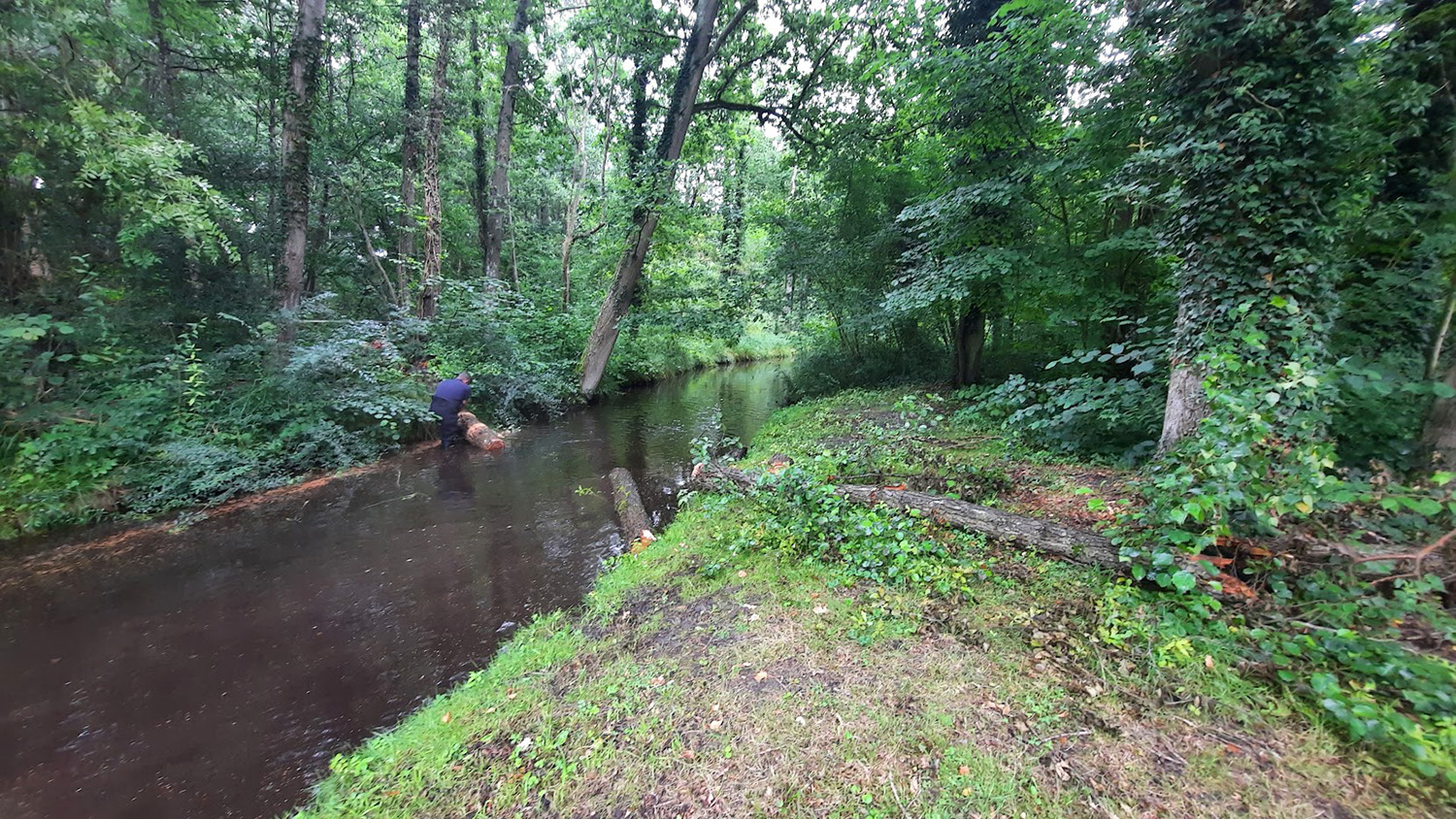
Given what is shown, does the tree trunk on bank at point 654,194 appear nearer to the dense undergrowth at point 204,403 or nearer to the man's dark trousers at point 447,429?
the dense undergrowth at point 204,403

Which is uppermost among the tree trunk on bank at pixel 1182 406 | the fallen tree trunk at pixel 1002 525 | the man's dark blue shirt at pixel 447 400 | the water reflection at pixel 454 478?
the tree trunk on bank at pixel 1182 406

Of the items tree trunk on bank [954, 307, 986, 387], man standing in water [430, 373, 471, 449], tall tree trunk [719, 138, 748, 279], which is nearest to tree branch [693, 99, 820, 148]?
tall tree trunk [719, 138, 748, 279]

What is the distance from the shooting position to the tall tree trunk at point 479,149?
13.6 metres

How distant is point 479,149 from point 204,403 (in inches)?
482

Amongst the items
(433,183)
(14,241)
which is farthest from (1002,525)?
(433,183)

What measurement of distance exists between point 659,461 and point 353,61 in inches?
476

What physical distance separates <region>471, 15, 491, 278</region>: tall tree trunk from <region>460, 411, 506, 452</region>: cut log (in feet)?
16.9

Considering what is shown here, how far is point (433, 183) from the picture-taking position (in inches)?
442

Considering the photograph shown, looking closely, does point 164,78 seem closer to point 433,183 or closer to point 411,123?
point 411,123

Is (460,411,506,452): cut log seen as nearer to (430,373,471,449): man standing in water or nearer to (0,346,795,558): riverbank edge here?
(430,373,471,449): man standing in water

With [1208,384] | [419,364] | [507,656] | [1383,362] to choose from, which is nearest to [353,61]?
[419,364]

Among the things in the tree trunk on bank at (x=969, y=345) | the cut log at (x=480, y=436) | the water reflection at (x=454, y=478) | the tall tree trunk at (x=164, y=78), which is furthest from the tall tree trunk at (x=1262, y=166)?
the tall tree trunk at (x=164, y=78)

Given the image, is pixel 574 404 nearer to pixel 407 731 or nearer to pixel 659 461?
pixel 659 461

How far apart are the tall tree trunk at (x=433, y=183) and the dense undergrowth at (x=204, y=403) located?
70 centimetres
